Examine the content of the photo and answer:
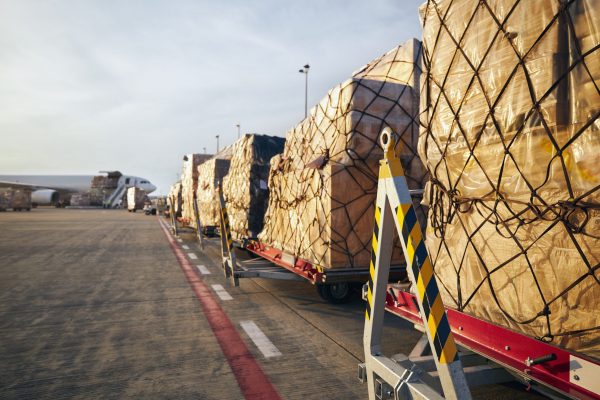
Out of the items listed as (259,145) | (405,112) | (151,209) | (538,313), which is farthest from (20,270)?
(151,209)

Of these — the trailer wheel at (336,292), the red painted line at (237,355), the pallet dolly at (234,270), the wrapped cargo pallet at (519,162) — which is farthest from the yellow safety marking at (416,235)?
the pallet dolly at (234,270)

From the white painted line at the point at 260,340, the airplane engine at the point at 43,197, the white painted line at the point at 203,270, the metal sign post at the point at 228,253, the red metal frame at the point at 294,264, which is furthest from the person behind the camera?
the airplane engine at the point at 43,197

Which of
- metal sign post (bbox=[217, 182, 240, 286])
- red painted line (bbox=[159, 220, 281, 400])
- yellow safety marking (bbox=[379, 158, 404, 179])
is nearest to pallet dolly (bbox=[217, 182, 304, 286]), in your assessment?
metal sign post (bbox=[217, 182, 240, 286])

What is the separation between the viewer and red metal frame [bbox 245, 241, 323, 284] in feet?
17.5

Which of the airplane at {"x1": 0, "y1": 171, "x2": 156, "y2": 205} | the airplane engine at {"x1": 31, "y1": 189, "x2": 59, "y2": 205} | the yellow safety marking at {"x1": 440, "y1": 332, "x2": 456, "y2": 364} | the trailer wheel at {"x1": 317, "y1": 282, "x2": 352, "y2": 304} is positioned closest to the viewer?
the yellow safety marking at {"x1": 440, "y1": 332, "x2": 456, "y2": 364}

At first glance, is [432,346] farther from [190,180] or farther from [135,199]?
[135,199]

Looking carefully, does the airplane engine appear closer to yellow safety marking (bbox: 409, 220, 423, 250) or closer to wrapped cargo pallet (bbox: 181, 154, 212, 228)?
wrapped cargo pallet (bbox: 181, 154, 212, 228)

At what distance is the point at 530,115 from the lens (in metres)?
2.27

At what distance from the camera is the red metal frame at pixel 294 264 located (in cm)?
534

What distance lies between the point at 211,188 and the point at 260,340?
383 inches

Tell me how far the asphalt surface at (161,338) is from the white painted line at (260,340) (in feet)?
0.15

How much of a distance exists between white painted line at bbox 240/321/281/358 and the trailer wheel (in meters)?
1.25

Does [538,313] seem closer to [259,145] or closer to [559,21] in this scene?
[559,21]

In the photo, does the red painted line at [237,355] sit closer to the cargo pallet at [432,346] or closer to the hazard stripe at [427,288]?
the cargo pallet at [432,346]
